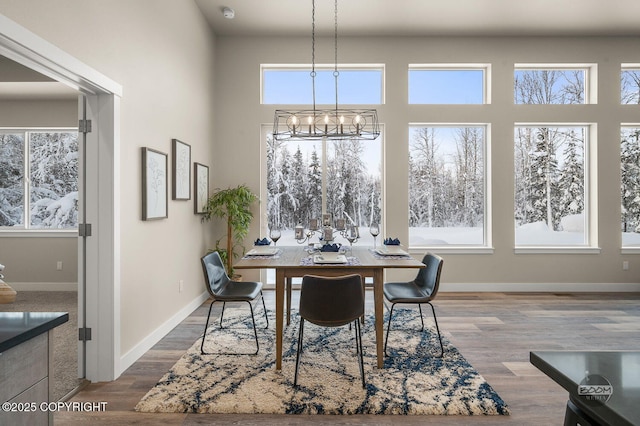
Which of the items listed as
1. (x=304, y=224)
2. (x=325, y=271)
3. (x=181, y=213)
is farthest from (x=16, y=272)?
(x=325, y=271)

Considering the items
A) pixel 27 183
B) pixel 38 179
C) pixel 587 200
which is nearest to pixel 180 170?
pixel 38 179

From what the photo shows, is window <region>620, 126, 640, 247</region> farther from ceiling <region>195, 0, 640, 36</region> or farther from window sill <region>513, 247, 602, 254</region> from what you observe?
ceiling <region>195, 0, 640, 36</region>

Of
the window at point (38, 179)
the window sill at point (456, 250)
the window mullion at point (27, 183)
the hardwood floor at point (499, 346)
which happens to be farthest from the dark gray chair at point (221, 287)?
the window mullion at point (27, 183)

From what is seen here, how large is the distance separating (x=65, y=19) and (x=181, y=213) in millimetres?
2155

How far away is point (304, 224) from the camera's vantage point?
17.6 feet

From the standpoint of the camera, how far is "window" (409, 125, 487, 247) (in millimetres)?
5324

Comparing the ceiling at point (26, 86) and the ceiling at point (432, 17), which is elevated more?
the ceiling at point (432, 17)

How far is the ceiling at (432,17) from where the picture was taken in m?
4.34

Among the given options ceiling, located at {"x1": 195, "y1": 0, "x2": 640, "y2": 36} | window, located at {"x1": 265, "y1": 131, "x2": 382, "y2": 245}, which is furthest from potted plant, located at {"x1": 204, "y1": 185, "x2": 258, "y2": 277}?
ceiling, located at {"x1": 195, "y1": 0, "x2": 640, "y2": 36}

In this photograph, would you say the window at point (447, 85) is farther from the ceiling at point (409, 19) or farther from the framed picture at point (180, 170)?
the framed picture at point (180, 170)

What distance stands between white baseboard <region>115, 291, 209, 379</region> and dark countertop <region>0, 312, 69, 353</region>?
1.67 metres

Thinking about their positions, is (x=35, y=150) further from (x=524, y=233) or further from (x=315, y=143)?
(x=524, y=233)

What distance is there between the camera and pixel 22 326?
1.16 m

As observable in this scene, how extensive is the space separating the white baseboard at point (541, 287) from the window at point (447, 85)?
2635 millimetres
